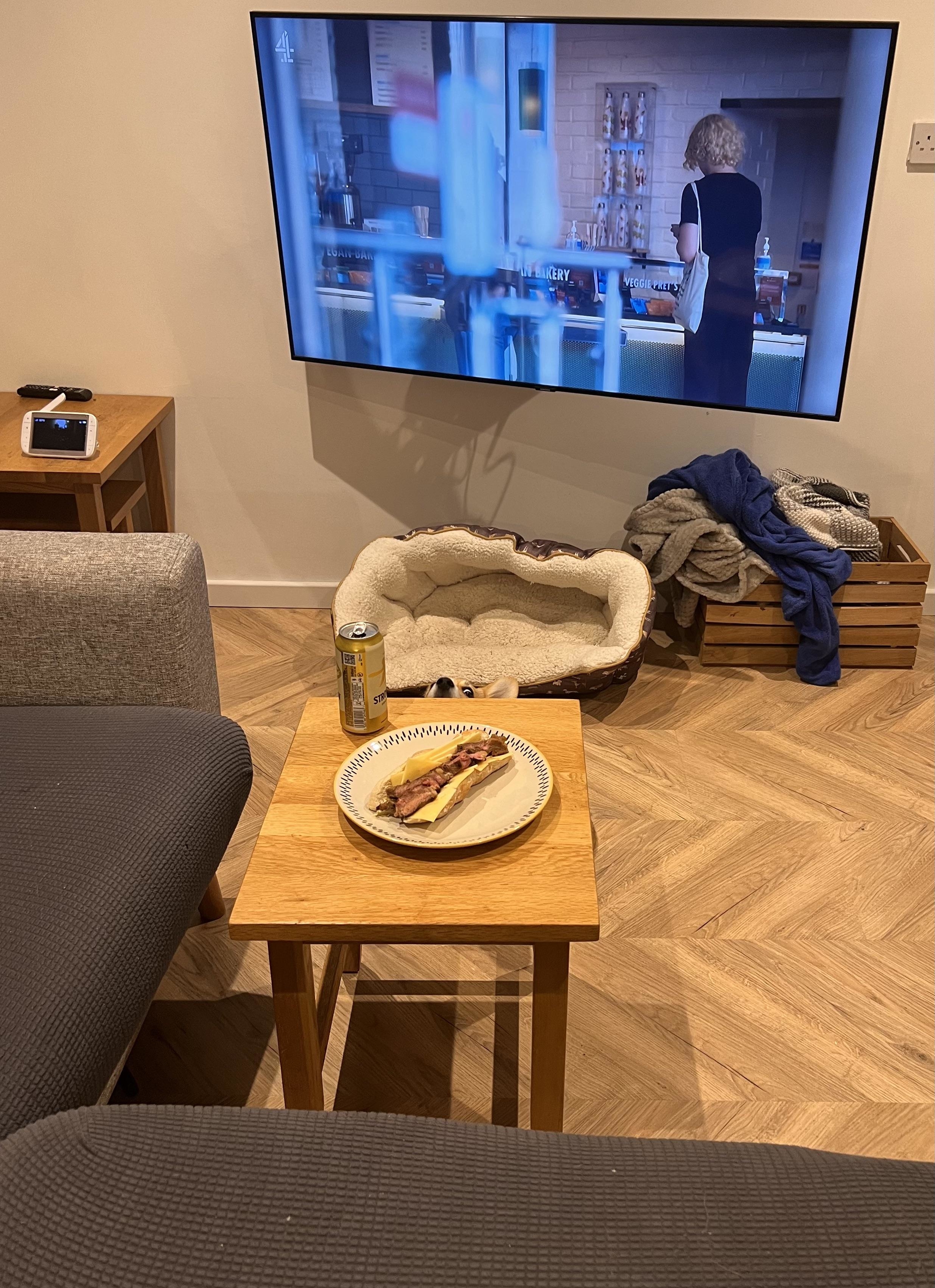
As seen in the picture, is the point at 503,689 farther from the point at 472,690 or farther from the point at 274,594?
the point at 274,594

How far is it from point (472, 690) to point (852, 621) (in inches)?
43.1

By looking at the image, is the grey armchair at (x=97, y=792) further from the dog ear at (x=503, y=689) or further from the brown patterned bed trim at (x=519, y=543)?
the brown patterned bed trim at (x=519, y=543)

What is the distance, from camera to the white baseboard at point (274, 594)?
10.0ft

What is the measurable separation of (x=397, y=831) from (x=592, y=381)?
57.8 inches

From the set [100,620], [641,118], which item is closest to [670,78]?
[641,118]

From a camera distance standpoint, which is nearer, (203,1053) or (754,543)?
(203,1053)

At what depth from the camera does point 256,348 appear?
275 centimetres

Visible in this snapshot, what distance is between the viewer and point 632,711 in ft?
8.18

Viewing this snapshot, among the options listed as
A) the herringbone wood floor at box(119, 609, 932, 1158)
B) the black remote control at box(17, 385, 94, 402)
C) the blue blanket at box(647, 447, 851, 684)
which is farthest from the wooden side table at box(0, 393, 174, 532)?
the blue blanket at box(647, 447, 851, 684)

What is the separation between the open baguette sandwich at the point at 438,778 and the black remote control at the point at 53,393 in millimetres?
1773

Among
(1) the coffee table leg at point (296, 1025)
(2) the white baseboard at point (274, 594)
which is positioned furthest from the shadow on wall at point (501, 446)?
(1) the coffee table leg at point (296, 1025)

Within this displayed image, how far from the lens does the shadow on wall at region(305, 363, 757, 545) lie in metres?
2.76

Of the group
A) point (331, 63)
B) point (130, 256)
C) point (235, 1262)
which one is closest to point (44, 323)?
point (130, 256)

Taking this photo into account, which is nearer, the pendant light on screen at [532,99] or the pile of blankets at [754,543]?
the pendant light on screen at [532,99]
